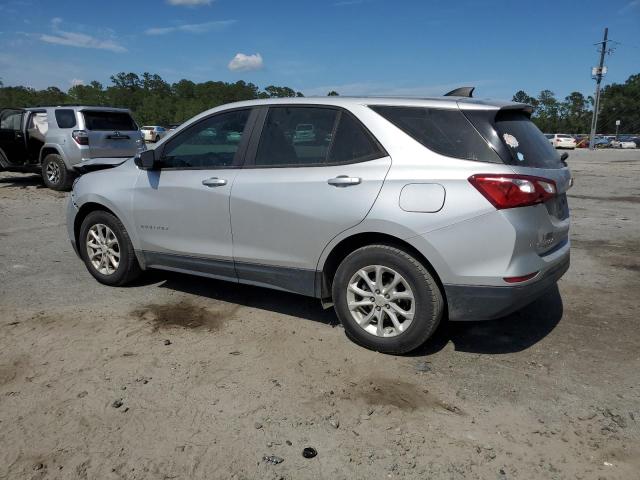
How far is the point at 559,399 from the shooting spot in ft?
10.1

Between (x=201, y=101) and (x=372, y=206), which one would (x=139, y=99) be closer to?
(x=201, y=101)

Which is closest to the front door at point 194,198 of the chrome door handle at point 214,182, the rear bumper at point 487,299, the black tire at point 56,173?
the chrome door handle at point 214,182

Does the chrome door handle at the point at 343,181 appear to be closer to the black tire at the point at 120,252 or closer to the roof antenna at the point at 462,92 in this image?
the roof antenna at the point at 462,92

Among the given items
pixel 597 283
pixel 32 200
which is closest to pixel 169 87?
pixel 32 200

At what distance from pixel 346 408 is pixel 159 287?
284 cm

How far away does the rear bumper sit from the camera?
10.7 ft

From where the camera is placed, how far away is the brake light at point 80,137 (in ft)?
36.6

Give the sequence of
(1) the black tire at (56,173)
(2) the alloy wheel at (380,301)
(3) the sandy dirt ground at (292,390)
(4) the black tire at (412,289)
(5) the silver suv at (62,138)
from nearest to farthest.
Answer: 1. (3) the sandy dirt ground at (292,390)
2. (4) the black tire at (412,289)
3. (2) the alloy wheel at (380,301)
4. (5) the silver suv at (62,138)
5. (1) the black tire at (56,173)

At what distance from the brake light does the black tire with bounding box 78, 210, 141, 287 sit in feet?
22.7

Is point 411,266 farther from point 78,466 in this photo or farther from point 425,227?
point 78,466

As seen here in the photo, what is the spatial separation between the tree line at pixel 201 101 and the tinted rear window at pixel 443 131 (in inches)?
2890

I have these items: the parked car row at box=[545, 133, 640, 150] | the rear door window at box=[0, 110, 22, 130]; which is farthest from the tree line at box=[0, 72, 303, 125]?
the rear door window at box=[0, 110, 22, 130]

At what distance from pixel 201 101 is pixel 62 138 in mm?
86563

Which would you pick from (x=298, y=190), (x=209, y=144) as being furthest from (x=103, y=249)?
(x=298, y=190)
